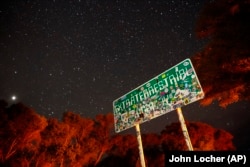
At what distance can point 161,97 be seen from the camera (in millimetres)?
8617

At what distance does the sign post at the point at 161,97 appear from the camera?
305 inches

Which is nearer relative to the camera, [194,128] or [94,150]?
[94,150]

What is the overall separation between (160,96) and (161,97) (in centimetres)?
6

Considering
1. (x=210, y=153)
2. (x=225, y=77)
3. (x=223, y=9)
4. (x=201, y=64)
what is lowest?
(x=210, y=153)

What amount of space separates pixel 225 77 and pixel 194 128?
22752 mm

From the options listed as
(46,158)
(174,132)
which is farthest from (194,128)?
(46,158)

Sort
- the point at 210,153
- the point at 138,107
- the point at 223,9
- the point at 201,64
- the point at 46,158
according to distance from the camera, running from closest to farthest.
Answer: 1. the point at 210,153
2. the point at 138,107
3. the point at 223,9
4. the point at 201,64
5. the point at 46,158

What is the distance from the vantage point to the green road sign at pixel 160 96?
7784 mm

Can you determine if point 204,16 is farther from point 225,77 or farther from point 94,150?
point 94,150

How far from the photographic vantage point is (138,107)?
945 centimetres

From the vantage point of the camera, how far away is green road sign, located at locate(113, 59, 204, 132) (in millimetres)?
7784

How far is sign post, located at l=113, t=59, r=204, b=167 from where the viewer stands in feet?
25.5

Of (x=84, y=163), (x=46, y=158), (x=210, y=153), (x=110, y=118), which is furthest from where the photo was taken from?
(x=110, y=118)

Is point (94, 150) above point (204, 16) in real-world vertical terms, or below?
below
